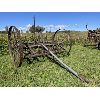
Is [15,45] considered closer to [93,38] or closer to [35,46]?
[35,46]

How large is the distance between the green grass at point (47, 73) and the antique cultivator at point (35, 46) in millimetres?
166

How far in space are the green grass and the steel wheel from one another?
0.20 m

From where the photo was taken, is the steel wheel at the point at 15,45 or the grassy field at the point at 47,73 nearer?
the grassy field at the point at 47,73

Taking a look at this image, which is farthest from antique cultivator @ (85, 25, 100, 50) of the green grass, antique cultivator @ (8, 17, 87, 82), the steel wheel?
the steel wheel

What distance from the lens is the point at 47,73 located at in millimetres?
6477

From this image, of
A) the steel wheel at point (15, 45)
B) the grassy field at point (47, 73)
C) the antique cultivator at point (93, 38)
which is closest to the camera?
the grassy field at point (47, 73)

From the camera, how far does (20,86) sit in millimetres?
5453

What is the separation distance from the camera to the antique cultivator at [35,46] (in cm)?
666

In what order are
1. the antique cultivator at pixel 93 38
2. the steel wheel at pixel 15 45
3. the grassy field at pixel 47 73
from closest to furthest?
the grassy field at pixel 47 73 → the steel wheel at pixel 15 45 → the antique cultivator at pixel 93 38

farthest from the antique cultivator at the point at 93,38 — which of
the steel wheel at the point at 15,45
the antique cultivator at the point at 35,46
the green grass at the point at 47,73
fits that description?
the steel wheel at the point at 15,45

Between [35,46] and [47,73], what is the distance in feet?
5.89

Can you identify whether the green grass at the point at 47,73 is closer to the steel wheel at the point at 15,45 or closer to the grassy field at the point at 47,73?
the grassy field at the point at 47,73

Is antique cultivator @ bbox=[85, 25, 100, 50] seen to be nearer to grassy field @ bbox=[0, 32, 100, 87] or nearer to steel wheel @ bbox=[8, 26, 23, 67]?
grassy field @ bbox=[0, 32, 100, 87]
